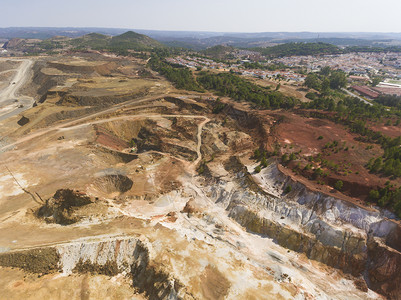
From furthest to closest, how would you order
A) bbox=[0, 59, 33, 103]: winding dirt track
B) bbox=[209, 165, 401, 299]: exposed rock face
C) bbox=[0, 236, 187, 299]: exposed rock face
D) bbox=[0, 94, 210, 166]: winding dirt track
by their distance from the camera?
bbox=[0, 59, 33, 103]: winding dirt track → bbox=[0, 94, 210, 166]: winding dirt track → bbox=[209, 165, 401, 299]: exposed rock face → bbox=[0, 236, 187, 299]: exposed rock face

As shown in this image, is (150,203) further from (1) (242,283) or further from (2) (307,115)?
(2) (307,115)

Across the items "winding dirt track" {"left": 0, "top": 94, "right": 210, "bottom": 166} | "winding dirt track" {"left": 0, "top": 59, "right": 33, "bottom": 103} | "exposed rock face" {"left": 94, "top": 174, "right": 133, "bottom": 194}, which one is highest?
"winding dirt track" {"left": 0, "top": 59, "right": 33, "bottom": 103}

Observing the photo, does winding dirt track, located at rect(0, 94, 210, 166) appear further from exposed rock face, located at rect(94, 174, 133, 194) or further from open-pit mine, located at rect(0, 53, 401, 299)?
exposed rock face, located at rect(94, 174, 133, 194)

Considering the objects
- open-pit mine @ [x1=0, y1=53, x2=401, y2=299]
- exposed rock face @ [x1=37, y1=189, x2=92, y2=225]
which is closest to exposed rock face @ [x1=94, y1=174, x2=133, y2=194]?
open-pit mine @ [x1=0, y1=53, x2=401, y2=299]

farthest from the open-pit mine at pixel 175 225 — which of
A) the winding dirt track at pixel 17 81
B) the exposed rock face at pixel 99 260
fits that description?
the winding dirt track at pixel 17 81

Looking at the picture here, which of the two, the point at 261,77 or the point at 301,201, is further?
the point at 261,77

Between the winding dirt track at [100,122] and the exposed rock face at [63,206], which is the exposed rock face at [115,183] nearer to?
the exposed rock face at [63,206]

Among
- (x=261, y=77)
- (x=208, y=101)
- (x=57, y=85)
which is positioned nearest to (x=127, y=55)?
(x=57, y=85)
